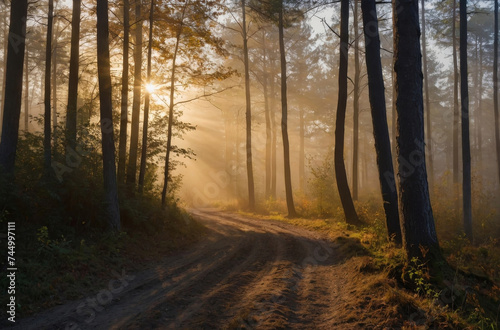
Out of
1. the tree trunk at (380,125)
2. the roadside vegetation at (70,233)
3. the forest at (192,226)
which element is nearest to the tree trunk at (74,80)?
the forest at (192,226)

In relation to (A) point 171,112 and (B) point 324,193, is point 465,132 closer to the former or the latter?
(B) point 324,193

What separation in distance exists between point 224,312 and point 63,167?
25.4ft

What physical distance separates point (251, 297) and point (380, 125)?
7323mm

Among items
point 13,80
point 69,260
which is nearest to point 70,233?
point 69,260

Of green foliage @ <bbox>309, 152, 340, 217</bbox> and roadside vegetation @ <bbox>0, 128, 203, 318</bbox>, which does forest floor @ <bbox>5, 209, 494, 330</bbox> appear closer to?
roadside vegetation @ <bbox>0, 128, 203, 318</bbox>

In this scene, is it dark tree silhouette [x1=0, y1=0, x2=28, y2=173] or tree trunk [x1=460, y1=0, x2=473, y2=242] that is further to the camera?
tree trunk [x1=460, y1=0, x2=473, y2=242]

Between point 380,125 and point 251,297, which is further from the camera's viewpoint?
point 380,125

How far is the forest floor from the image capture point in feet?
17.6

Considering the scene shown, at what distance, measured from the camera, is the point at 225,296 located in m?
6.58

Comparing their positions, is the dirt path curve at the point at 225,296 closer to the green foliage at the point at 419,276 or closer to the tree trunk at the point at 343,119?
the green foliage at the point at 419,276

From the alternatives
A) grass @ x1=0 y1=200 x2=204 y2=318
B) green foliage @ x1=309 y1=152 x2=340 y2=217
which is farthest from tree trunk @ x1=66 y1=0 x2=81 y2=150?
green foliage @ x1=309 y1=152 x2=340 y2=217

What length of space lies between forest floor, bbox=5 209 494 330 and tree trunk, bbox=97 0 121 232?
2558mm

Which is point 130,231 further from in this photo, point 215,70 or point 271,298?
point 215,70

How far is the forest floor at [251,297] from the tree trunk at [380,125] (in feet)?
4.90
